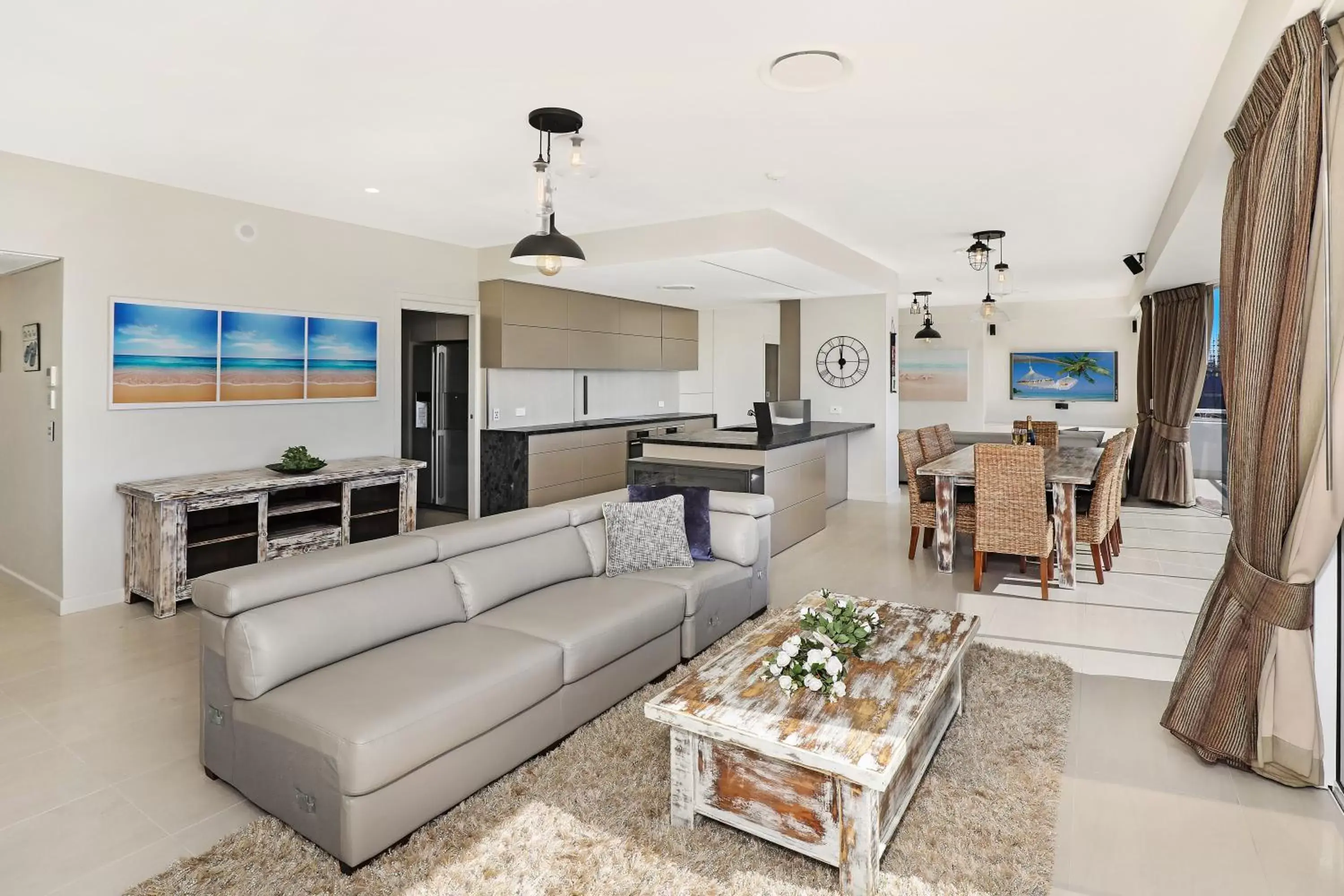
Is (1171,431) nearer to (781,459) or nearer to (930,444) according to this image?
(930,444)

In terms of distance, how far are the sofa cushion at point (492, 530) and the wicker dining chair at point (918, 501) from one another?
292 cm

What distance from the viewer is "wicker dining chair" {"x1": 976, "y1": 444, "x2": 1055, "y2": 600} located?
458 centimetres

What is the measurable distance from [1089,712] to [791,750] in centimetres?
172

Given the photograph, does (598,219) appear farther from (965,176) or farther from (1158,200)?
(1158,200)

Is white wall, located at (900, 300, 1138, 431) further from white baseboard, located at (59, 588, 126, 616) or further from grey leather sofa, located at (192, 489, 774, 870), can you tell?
white baseboard, located at (59, 588, 126, 616)

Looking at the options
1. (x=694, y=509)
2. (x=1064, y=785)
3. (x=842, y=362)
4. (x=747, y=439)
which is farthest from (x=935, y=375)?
(x=1064, y=785)

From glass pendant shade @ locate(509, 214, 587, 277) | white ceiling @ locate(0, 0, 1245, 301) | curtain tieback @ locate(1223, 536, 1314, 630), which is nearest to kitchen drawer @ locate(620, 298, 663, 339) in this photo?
white ceiling @ locate(0, 0, 1245, 301)

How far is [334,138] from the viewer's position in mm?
3768

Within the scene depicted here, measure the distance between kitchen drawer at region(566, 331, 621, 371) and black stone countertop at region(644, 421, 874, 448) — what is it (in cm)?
146

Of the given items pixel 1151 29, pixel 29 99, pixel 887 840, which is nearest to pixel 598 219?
pixel 29 99

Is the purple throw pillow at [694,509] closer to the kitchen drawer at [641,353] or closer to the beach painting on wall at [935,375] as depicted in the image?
the kitchen drawer at [641,353]

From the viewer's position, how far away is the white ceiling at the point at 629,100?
8.44 ft

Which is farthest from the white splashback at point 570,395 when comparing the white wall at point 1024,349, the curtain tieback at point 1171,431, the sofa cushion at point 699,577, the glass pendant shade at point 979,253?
the curtain tieback at point 1171,431

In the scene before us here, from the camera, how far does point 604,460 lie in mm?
7695
